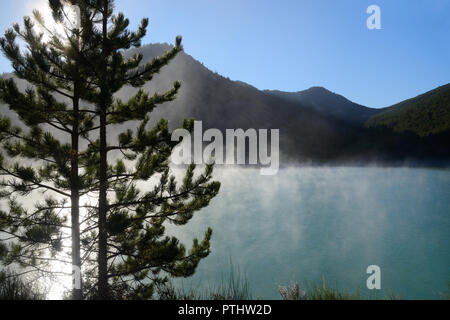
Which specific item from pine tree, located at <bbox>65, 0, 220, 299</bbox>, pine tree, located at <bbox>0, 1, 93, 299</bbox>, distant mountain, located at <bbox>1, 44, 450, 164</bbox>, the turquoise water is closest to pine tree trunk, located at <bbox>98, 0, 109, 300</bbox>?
pine tree, located at <bbox>65, 0, 220, 299</bbox>

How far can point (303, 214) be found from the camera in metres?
44.9

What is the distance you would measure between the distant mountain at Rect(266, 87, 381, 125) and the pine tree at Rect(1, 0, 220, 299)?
384 ft

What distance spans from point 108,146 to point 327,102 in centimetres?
14742

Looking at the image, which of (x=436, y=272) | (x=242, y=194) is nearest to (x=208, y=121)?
(x=242, y=194)

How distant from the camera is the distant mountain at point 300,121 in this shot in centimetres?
6781

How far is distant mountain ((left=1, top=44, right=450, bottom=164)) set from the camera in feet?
222

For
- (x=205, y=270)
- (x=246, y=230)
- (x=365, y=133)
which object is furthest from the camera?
(x=365, y=133)

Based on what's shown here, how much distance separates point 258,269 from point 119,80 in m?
24.0

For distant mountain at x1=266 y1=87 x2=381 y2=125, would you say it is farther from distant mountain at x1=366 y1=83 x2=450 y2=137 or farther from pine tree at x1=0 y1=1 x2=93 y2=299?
pine tree at x1=0 y1=1 x2=93 y2=299

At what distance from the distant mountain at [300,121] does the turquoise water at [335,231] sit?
6.66 m

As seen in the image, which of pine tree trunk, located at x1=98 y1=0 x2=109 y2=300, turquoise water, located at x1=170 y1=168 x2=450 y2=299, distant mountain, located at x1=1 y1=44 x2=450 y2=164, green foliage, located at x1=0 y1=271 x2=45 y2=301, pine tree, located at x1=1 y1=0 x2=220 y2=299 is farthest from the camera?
distant mountain, located at x1=1 y1=44 x2=450 y2=164

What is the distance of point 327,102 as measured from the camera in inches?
5522

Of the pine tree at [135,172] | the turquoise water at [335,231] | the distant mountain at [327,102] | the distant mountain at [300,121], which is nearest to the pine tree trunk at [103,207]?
the pine tree at [135,172]
